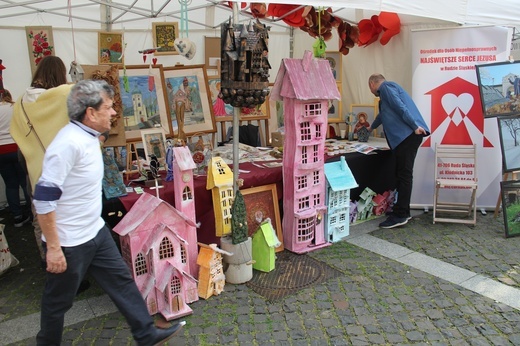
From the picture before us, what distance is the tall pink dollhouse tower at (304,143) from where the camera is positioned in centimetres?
414

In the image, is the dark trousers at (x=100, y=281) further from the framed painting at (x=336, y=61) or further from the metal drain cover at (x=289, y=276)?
the framed painting at (x=336, y=61)

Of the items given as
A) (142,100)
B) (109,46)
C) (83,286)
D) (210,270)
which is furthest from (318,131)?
A: (109,46)

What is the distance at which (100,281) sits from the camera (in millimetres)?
2604

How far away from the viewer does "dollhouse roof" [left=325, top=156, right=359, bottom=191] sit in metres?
4.54

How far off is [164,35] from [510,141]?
180 inches

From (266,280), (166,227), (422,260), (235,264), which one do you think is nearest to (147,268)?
(166,227)

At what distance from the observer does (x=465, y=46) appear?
17.4ft

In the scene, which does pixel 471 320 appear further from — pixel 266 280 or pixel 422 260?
pixel 266 280

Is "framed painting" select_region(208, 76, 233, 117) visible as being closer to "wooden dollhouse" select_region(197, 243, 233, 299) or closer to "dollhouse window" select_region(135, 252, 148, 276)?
"wooden dollhouse" select_region(197, 243, 233, 299)

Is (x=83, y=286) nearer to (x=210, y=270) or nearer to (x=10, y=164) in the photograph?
(x=210, y=270)

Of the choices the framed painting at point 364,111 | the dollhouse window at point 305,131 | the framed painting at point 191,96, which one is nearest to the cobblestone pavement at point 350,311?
the dollhouse window at point 305,131

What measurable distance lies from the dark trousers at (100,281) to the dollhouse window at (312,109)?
2.24 meters

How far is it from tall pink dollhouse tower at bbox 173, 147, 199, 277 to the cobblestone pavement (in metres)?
0.46

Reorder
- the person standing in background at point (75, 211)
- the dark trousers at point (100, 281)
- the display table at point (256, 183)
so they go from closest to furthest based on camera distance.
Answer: the person standing in background at point (75, 211) < the dark trousers at point (100, 281) < the display table at point (256, 183)
